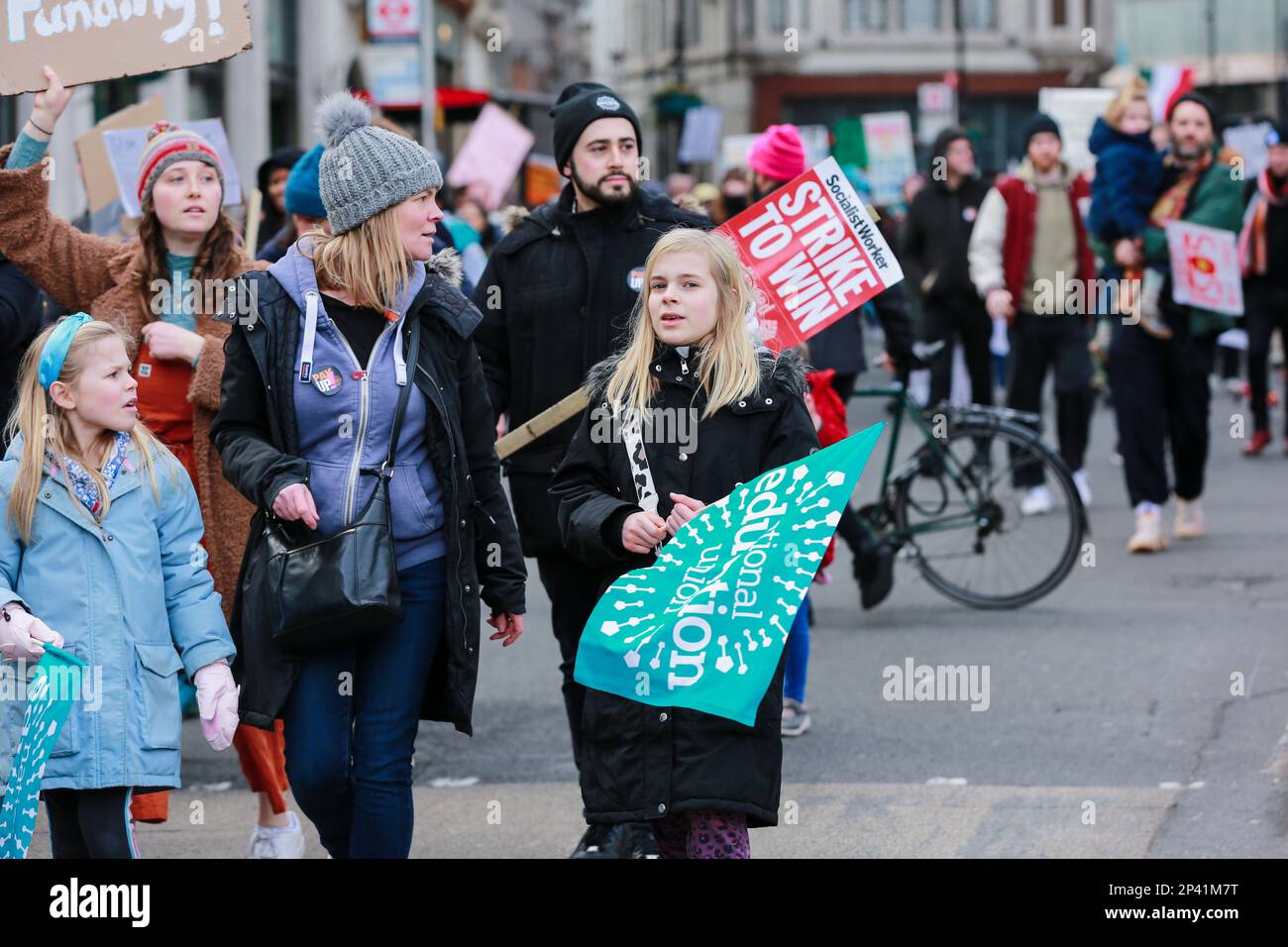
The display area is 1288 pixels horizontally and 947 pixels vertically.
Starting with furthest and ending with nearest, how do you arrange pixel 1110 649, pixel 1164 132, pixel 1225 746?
1. pixel 1164 132
2. pixel 1110 649
3. pixel 1225 746

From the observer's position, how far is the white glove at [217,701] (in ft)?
14.1

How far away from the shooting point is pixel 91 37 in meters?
5.31

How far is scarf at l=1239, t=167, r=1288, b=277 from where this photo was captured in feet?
46.8

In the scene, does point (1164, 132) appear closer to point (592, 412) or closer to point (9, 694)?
point (592, 412)

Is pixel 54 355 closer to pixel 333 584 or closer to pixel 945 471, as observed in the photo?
pixel 333 584

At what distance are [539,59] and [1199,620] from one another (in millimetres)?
49866

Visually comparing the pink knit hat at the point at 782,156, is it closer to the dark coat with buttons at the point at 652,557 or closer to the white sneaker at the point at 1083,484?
the dark coat with buttons at the point at 652,557

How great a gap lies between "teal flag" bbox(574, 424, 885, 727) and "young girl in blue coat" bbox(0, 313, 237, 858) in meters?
0.83

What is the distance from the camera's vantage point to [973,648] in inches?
329

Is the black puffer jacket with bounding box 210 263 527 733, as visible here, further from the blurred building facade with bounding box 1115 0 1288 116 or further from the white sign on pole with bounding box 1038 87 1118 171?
the blurred building facade with bounding box 1115 0 1288 116
